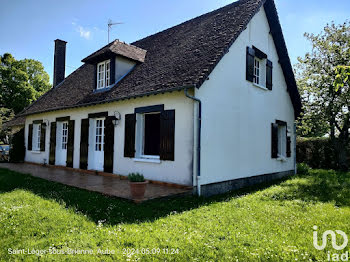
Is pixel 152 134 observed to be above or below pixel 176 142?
above

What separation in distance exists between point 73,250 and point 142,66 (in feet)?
28.1

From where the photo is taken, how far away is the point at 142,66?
10.8m

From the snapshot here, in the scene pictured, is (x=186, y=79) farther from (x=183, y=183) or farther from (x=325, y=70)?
(x=325, y=70)

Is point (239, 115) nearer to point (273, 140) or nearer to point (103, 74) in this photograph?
point (273, 140)

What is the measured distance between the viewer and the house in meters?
7.37

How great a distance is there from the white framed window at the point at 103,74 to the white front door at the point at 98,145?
168 centimetres

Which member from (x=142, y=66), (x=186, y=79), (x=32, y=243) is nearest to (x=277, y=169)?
(x=186, y=79)

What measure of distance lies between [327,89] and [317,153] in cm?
471

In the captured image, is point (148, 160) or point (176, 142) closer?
point (176, 142)

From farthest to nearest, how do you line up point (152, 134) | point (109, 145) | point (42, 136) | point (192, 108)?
point (42, 136)
point (152, 134)
point (109, 145)
point (192, 108)

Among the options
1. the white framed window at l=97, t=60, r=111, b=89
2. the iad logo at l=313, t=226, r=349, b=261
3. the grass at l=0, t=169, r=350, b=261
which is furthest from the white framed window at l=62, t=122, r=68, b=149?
the iad logo at l=313, t=226, r=349, b=261

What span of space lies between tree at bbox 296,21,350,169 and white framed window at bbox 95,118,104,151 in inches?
426

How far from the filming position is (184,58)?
8.65 m

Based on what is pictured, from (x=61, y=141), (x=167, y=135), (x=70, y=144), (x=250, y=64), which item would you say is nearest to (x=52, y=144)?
(x=61, y=141)
